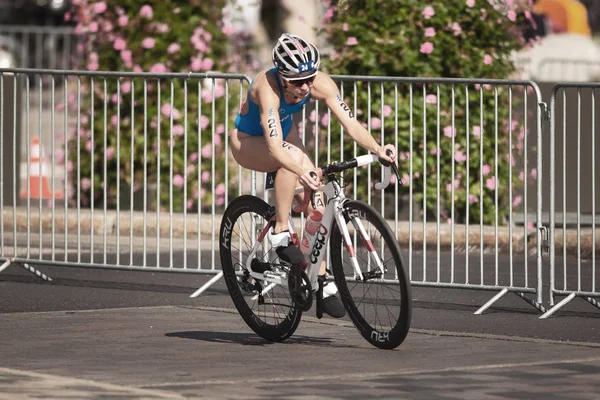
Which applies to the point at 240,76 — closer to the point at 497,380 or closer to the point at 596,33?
the point at 497,380

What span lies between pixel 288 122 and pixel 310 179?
0.78 meters

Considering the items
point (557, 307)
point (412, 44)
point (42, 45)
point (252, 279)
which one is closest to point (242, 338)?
point (252, 279)

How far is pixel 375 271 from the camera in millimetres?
8375

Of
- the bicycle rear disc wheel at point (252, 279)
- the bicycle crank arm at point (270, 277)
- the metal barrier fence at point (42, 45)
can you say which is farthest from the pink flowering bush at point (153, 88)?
the metal barrier fence at point (42, 45)

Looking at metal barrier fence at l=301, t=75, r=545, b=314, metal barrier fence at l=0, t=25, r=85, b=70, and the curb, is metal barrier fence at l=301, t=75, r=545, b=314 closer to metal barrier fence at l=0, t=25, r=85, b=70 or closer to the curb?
the curb

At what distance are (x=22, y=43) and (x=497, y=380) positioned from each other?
65.8 feet

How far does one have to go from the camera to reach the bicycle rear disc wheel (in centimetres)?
883

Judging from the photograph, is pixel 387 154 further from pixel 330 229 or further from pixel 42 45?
pixel 42 45

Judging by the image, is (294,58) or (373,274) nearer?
(373,274)

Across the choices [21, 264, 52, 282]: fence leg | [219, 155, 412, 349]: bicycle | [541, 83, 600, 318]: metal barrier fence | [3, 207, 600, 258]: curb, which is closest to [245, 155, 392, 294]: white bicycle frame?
[219, 155, 412, 349]: bicycle

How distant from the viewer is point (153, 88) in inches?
657

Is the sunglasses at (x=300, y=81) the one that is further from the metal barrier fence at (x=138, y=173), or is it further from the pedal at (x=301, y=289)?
the metal barrier fence at (x=138, y=173)

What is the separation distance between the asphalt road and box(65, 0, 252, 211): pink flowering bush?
471 cm

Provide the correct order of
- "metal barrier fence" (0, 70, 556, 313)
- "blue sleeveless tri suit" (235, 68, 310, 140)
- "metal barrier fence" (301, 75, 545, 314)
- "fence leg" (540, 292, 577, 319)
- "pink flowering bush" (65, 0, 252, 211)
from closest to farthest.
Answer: "blue sleeveless tri suit" (235, 68, 310, 140)
"fence leg" (540, 292, 577, 319)
"metal barrier fence" (301, 75, 545, 314)
"metal barrier fence" (0, 70, 556, 313)
"pink flowering bush" (65, 0, 252, 211)
